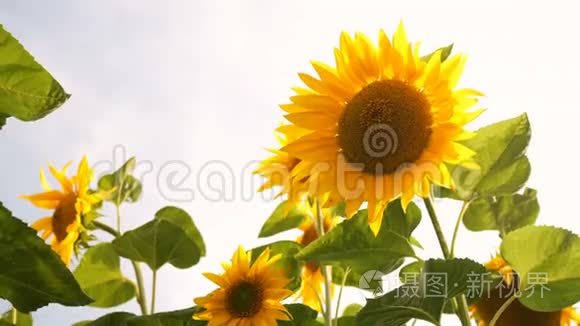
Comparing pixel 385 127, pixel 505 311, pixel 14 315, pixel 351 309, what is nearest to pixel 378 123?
pixel 385 127

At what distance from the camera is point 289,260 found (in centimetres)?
185

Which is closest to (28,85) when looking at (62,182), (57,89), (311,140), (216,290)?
(57,89)

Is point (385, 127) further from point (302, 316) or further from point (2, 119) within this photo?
point (2, 119)

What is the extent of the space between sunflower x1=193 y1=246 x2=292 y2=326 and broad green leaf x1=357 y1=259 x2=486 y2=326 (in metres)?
0.67

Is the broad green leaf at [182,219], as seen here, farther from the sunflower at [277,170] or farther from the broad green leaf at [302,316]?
the broad green leaf at [302,316]

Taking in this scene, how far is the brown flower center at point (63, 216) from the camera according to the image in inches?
85.9

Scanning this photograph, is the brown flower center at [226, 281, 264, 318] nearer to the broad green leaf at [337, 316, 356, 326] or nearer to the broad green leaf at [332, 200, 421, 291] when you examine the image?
the broad green leaf at [337, 316, 356, 326]

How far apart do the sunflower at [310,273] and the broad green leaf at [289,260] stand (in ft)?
0.81

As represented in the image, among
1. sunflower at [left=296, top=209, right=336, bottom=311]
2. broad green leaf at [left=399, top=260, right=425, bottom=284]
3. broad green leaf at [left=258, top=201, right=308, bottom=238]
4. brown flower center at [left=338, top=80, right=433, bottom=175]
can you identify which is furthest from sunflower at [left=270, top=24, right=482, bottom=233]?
sunflower at [left=296, top=209, right=336, bottom=311]

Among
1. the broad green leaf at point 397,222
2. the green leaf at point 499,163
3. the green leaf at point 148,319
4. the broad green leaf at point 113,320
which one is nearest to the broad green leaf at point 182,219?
the green leaf at point 148,319

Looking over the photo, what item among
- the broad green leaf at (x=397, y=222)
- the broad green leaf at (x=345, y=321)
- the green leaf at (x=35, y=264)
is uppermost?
the broad green leaf at (x=397, y=222)

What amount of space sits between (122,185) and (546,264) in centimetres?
155

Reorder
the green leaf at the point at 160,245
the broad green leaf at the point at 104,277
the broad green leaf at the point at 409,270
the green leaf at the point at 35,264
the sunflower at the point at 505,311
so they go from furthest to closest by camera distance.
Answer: the broad green leaf at the point at 104,277
the green leaf at the point at 160,245
the sunflower at the point at 505,311
the broad green leaf at the point at 409,270
the green leaf at the point at 35,264

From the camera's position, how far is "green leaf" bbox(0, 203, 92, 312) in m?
0.64
